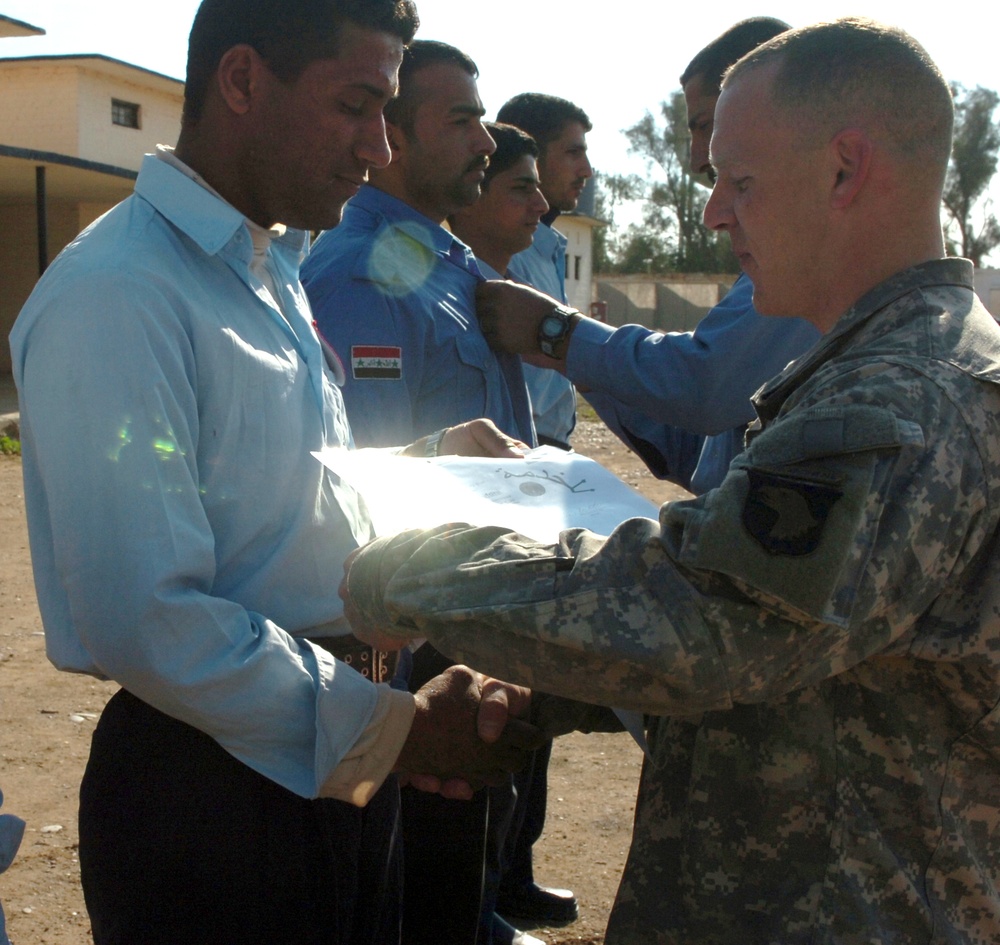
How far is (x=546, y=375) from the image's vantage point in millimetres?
4750

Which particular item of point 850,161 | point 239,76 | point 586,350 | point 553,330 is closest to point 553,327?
Answer: point 553,330

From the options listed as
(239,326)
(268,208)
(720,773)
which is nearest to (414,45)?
(268,208)

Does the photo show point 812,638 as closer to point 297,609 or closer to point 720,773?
point 720,773

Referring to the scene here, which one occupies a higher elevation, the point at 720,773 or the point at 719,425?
the point at 719,425

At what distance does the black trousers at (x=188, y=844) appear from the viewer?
78.2 inches

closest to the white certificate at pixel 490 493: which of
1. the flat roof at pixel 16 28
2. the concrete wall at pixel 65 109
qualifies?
the flat roof at pixel 16 28

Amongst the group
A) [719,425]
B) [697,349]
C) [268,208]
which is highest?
[268,208]

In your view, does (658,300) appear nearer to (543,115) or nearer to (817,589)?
(543,115)

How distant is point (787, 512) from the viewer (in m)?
1.41

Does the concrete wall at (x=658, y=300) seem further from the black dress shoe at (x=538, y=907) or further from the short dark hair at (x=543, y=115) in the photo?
the black dress shoe at (x=538, y=907)

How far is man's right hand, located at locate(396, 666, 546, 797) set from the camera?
219cm

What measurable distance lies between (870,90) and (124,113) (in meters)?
24.0

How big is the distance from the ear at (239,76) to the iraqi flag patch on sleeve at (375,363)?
1125mm

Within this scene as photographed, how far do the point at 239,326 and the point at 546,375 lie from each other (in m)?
2.78
